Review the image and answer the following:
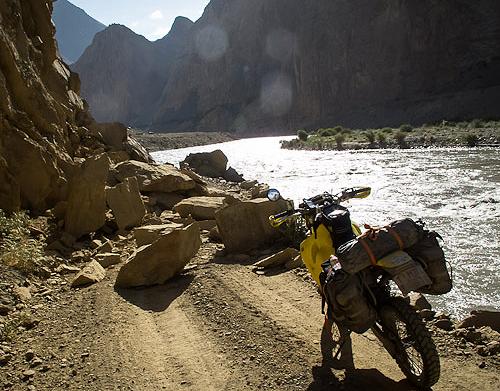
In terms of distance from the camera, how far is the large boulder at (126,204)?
30.0 ft

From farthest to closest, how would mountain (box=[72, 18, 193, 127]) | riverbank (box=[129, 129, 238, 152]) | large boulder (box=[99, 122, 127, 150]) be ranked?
mountain (box=[72, 18, 193, 127]) → riverbank (box=[129, 129, 238, 152]) → large boulder (box=[99, 122, 127, 150])

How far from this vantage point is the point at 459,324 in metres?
4.82

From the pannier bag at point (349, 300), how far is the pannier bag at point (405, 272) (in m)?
0.26

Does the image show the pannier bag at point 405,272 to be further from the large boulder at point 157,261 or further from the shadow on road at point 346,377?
the large boulder at point 157,261

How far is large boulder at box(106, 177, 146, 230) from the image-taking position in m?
9.13

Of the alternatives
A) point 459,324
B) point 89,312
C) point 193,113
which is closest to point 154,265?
point 89,312

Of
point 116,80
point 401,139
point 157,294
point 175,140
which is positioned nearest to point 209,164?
point 157,294

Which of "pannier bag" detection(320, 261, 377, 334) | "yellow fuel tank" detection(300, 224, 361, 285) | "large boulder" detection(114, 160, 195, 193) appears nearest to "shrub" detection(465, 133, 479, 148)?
"large boulder" detection(114, 160, 195, 193)

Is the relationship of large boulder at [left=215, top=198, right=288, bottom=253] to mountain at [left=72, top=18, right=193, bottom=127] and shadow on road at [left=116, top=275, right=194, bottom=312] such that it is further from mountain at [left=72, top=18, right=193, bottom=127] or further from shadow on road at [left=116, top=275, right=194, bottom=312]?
mountain at [left=72, top=18, right=193, bottom=127]

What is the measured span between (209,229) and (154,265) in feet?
10.4

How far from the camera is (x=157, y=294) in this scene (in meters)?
6.18

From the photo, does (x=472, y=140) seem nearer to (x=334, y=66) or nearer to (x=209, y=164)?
(x=209, y=164)

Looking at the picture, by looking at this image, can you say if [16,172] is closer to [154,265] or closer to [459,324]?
[154,265]

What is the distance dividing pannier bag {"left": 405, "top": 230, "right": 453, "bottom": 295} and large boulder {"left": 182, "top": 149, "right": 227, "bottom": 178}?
20.8 m
